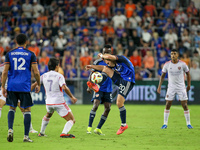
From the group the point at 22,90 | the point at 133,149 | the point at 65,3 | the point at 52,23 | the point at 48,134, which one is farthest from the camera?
the point at 65,3

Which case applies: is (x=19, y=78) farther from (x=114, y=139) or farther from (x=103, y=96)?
(x=103, y=96)

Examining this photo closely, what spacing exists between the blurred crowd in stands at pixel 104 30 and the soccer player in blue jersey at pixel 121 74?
11.1m

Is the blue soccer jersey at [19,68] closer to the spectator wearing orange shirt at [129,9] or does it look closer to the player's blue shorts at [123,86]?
the player's blue shorts at [123,86]

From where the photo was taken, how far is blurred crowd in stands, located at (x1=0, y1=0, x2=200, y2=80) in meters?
21.7

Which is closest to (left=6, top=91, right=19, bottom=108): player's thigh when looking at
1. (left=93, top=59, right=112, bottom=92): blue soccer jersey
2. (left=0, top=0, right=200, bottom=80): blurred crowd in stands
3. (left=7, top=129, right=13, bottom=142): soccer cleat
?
(left=7, top=129, right=13, bottom=142): soccer cleat

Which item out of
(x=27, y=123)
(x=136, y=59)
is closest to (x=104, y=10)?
(x=136, y=59)

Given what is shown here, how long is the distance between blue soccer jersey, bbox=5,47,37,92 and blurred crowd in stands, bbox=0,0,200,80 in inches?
495

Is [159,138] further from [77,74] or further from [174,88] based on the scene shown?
[77,74]

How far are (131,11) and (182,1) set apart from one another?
4.53 meters

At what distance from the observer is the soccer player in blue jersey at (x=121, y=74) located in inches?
372

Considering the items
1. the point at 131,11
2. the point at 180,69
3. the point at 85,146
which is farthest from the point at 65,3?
the point at 85,146

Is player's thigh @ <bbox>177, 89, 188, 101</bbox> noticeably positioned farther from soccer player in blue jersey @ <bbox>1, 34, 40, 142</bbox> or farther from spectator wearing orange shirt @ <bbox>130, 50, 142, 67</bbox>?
spectator wearing orange shirt @ <bbox>130, 50, 142, 67</bbox>

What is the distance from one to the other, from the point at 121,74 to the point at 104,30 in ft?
46.1

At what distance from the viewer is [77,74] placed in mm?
21656
